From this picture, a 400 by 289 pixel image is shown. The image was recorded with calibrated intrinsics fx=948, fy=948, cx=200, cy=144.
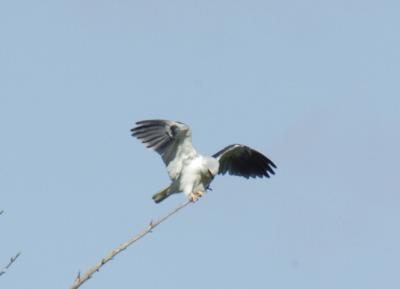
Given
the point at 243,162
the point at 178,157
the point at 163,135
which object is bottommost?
the point at 243,162

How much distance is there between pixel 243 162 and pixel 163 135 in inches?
77.7

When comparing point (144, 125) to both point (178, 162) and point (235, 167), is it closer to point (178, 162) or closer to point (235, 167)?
point (178, 162)

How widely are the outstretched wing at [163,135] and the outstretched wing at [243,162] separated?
3.90ft

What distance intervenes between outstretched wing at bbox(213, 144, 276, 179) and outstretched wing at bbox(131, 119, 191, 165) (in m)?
1.19

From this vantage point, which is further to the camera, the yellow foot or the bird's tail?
the bird's tail

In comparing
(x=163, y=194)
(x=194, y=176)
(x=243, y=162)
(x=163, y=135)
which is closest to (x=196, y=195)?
(x=194, y=176)

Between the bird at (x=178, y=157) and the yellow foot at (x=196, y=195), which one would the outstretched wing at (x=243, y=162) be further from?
the yellow foot at (x=196, y=195)

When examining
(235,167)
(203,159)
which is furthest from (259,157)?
(203,159)

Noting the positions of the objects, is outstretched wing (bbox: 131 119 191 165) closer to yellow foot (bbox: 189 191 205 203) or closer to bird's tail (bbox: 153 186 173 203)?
bird's tail (bbox: 153 186 173 203)

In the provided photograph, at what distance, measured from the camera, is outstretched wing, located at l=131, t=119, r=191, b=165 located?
12164mm

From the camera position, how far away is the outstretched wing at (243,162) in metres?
13.5

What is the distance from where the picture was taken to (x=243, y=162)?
13.9 m

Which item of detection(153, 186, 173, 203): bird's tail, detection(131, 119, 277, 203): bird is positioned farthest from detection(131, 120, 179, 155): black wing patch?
detection(153, 186, 173, 203): bird's tail

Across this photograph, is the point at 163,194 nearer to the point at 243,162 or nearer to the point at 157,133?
the point at 157,133
